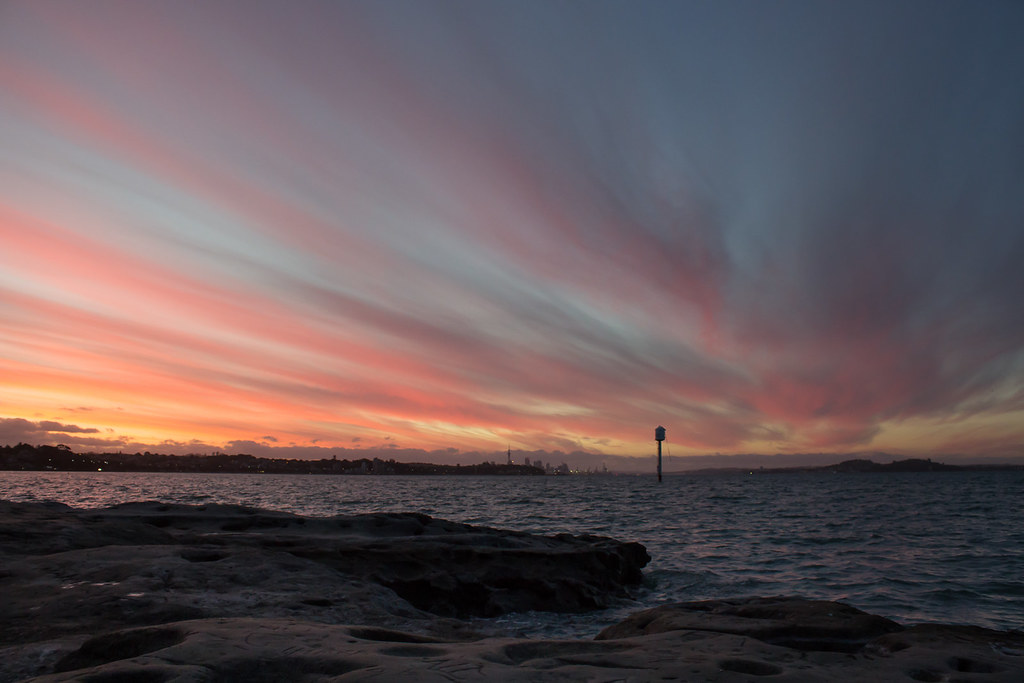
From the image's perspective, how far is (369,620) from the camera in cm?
918

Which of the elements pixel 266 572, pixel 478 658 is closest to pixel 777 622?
pixel 478 658

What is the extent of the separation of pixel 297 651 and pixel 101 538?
11.3m

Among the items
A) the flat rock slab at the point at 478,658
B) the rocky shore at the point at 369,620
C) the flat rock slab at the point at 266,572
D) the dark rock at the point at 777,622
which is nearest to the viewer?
the flat rock slab at the point at 478,658

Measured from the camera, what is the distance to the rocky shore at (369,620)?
4434 mm

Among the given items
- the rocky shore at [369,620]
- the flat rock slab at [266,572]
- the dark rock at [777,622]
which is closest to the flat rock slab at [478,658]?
the rocky shore at [369,620]

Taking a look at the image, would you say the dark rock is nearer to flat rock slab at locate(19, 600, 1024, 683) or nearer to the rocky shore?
the rocky shore

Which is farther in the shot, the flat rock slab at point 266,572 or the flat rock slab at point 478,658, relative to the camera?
the flat rock slab at point 266,572

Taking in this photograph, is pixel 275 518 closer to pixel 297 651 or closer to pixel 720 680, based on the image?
pixel 297 651

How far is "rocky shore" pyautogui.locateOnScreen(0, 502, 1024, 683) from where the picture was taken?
443cm

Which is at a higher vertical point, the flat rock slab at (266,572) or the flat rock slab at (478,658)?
the flat rock slab at (478,658)

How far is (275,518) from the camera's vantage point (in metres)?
18.2

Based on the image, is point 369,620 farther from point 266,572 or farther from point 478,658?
point 478,658

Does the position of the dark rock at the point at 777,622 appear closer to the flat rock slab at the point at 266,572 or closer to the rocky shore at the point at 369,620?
the rocky shore at the point at 369,620

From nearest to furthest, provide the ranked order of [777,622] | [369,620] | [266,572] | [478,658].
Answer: [478,658] → [777,622] → [369,620] → [266,572]
